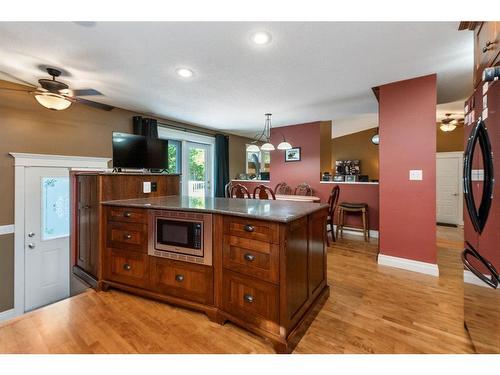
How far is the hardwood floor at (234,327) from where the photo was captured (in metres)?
1.55

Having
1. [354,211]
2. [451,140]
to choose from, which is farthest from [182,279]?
[451,140]

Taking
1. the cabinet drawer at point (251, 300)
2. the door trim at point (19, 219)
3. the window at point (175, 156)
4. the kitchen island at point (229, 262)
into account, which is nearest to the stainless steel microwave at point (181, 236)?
the kitchen island at point (229, 262)

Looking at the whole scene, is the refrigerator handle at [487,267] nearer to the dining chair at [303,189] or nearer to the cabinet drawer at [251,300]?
the cabinet drawer at [251,300]

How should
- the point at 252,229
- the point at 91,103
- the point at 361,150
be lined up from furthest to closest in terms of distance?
the point at 361,150
the point at 91,103
the point at 252,229

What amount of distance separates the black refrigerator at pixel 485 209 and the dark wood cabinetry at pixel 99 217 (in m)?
2.54

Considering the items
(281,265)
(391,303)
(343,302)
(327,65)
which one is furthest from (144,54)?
(391,303)

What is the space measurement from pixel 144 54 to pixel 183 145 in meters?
3.20

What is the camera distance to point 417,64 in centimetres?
252

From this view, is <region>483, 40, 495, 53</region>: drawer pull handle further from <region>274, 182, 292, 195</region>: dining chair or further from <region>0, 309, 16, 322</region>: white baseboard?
<region>0, 309, 16, 322</region>: white baseboard

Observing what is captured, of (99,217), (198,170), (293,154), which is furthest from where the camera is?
(198,170)

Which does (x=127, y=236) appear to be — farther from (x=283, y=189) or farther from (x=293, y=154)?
(x=293, y=154)

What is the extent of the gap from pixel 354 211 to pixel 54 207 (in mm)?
5175

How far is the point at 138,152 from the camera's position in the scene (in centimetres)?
311
